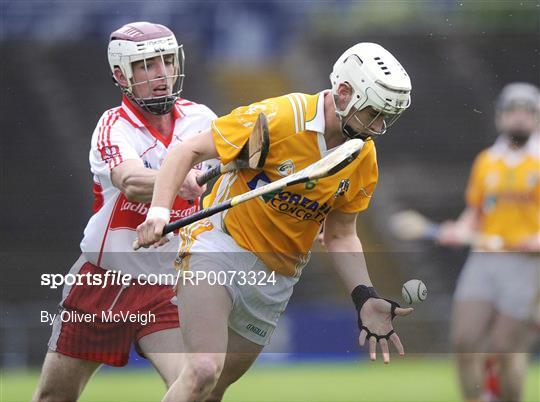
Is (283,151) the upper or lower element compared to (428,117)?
upper

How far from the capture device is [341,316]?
1009cm

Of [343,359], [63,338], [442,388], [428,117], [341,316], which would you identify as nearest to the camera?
[63,338]

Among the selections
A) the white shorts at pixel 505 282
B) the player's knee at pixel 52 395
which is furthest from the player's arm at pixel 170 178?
the white shorts at pixel 505 282

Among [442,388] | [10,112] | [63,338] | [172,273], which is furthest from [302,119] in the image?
[10,112]

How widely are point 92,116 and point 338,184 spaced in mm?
7554

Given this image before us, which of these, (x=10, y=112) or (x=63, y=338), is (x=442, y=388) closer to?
(x=63, y=338)

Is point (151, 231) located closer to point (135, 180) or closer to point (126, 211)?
point (135, 180)

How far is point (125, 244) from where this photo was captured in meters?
4.27

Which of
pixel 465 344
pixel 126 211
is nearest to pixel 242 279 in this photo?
pixel 126 211

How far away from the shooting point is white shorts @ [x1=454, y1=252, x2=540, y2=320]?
20.8 feet

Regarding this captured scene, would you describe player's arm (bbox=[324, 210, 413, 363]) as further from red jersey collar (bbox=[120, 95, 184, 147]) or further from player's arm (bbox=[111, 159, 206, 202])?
red jersey collar (bbox=[120, 95, 184, 147])

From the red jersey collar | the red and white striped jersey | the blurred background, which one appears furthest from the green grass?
the red jersey collar

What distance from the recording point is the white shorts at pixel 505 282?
6.33 metres

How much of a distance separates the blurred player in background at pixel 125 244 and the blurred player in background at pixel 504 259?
2322mm
